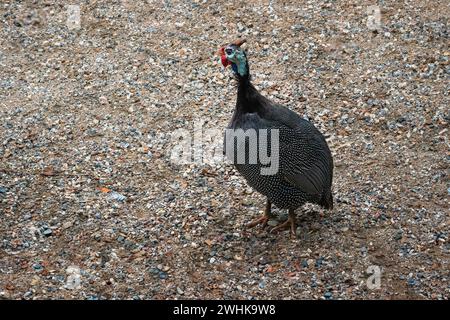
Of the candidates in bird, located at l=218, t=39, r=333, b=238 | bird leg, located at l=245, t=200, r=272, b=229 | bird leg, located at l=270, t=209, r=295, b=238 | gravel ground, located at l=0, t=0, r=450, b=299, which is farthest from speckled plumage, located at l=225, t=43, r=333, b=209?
gravel ground, located at l=0, t=0, r=450, b=299

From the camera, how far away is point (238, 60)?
5805 millimetres

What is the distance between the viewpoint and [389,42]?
8.65m

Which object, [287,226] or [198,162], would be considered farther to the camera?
[198,162]

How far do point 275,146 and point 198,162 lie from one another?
1593 mm

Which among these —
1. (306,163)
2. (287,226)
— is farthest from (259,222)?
(306,163)

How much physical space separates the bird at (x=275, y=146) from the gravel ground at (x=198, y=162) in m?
0.50

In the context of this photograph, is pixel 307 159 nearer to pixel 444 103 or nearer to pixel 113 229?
pixel 113 229

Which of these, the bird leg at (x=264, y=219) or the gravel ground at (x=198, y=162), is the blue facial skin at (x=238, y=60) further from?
the gravel ground at (x=198, y=162)

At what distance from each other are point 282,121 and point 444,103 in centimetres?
276

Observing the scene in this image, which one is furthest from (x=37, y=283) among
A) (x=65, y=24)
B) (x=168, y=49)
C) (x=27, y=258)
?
(x=65, y=24)

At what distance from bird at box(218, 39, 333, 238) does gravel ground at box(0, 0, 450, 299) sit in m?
0.50

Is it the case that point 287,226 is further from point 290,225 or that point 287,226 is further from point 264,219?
point 264,219

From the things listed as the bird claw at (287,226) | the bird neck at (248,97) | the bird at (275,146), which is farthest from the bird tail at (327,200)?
the bird neck at (248,97)

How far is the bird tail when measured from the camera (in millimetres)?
6086
